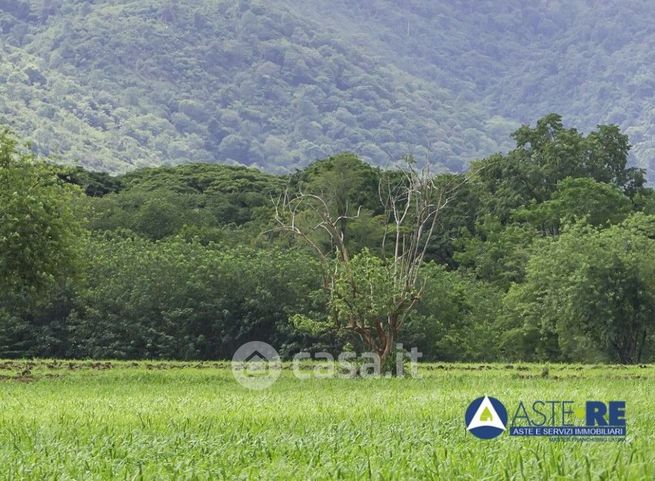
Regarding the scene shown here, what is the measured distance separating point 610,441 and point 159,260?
4751cm

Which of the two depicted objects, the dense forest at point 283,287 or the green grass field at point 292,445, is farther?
the dense forest at point 283,287

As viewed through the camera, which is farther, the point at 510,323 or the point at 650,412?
the point at 510,323

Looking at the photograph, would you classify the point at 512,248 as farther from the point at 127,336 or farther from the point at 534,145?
the point at 127,336

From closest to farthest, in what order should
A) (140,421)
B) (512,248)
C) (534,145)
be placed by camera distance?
(140,421)
(512,248)
(534,145)

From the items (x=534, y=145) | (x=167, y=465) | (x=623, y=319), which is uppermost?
(x=534, y=145)

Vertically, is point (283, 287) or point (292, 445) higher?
point (283, 287)

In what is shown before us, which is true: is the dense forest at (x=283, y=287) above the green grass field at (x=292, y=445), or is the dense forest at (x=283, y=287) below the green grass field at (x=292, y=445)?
above

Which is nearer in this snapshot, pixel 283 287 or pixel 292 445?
pixel 292 445

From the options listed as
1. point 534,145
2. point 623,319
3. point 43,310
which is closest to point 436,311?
point 623,319

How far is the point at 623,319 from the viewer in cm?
4666

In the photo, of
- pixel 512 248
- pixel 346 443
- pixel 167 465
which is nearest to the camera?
pixel 167 465

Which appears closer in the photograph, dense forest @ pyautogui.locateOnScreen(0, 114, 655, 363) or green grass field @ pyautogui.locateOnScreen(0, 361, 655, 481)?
green grass field @ pyautogui.locateOnScreen(0, 361, 655, 481)

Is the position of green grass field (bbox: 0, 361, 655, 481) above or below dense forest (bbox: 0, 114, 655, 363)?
below

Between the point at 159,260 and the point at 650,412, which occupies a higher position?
the point at 159,260
